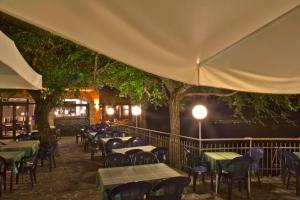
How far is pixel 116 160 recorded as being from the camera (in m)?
7.16

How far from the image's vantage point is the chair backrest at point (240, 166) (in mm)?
6844

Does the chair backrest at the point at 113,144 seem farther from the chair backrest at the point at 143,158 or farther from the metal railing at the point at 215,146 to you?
the chair backrest at the point at 143,158

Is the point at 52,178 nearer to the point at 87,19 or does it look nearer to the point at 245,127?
the point at 87,19

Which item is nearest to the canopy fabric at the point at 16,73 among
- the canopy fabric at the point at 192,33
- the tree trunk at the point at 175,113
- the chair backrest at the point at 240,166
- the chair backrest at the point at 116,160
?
the canopy fabric at the point at 192,33

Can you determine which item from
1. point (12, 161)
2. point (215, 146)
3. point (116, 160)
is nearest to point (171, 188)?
point (116, 160)

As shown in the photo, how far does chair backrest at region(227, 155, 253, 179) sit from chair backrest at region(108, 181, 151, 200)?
274cm

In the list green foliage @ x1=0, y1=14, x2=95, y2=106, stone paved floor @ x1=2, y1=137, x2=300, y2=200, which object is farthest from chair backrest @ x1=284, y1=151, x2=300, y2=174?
green foliage @ x1=0, y1=14, x2=95, y2=106

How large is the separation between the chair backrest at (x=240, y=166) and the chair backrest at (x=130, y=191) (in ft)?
8.98

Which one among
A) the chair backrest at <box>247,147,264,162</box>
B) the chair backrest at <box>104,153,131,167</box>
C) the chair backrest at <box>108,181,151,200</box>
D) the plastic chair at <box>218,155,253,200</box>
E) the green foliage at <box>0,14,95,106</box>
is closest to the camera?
the chair backrest at <box>108,181,151,200</box>

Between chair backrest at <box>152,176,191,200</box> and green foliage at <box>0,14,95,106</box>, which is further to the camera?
green foliage at <box>0,14,95,106</box>

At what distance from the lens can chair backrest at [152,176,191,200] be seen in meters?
4.98

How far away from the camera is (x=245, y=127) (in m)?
22.2

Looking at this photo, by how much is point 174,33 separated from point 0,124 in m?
21.2

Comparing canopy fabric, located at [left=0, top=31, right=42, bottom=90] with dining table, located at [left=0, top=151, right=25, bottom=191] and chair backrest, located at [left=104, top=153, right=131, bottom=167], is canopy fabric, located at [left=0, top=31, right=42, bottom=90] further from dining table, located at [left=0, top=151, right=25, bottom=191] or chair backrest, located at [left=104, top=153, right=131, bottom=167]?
dining table, located at [left=0, top=151, right=25, bottom=191]
